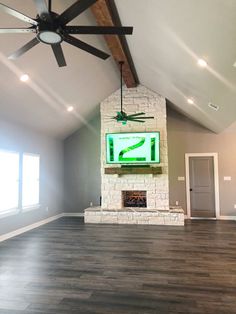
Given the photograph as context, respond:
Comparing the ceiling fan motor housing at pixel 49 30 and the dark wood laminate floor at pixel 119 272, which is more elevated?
the ceiling fan motor housing at pixel 49 30

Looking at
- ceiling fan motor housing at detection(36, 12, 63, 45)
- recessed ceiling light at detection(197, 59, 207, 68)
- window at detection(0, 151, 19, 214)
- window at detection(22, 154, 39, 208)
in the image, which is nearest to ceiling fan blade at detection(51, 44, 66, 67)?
ceiling fan motor housing at detection(36, 12, 63, 45)

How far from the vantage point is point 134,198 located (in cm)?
773

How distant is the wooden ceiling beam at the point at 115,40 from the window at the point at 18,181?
11.3 ft

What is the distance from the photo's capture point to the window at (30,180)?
646cm

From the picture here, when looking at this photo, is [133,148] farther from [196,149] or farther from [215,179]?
[215,179]

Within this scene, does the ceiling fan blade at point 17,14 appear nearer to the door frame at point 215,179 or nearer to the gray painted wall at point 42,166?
the gray painted wall at point 42,166

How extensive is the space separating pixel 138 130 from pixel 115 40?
3388 mm

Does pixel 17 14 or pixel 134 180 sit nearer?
pixel 17 14

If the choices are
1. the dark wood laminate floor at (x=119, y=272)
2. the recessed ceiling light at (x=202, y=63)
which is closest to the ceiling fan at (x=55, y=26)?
the recessed ceiling light at (x=202, y=63)

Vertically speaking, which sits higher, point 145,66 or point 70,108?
point 145,66

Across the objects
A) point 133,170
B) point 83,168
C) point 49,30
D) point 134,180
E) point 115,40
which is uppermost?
point 115,40

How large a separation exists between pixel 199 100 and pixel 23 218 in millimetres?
5300

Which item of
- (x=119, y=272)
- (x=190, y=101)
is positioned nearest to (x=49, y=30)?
(x=119, y=272)

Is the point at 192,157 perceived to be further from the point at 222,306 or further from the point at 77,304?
the point at 77,304
